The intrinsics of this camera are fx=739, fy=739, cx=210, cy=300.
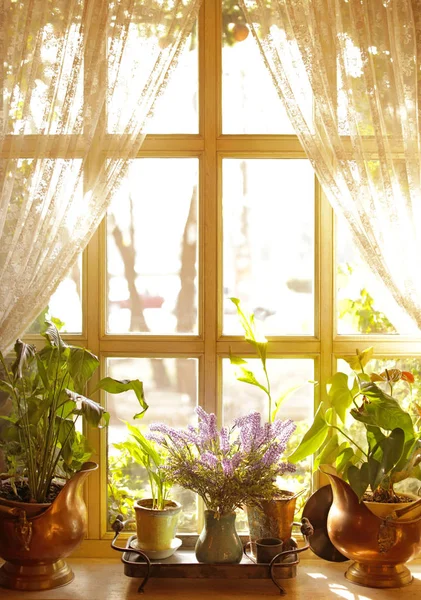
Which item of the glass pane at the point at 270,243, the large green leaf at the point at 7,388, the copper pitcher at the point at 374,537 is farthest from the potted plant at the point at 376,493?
the large green leaf at the point at 7,388

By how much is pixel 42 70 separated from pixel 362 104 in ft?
3.50

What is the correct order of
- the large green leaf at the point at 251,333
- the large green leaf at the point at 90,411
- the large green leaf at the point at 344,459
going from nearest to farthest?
the large green leaf at the point at 90,411, the large green leaf at the point at 344,459, the large green leaf at the point at 251,333

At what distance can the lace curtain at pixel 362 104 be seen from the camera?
2406 mm

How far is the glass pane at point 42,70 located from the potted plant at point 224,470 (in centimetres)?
107

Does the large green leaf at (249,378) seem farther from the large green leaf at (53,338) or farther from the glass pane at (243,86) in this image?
the glass pane at (243,86)

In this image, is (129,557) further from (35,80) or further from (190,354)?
(35,80)

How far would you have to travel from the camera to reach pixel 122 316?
2652 millimetres

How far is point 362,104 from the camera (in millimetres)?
2465

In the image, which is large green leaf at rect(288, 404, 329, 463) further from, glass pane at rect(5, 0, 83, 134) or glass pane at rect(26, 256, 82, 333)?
glass pane at rect(5, 0, 83, 134)

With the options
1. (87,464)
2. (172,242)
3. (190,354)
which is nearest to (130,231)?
(172,242)

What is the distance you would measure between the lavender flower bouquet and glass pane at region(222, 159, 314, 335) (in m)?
0.48

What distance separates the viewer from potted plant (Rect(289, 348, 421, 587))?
221 cm

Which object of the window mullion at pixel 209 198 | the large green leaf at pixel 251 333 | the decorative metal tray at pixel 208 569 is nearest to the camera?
the decorative metal tray at pixel 208 569

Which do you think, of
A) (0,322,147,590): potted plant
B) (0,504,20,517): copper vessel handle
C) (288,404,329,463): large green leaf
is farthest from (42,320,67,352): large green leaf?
(288,404,329,463): large green leaf
